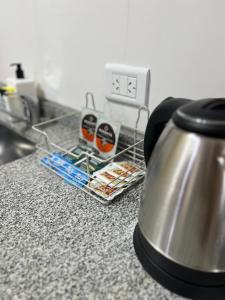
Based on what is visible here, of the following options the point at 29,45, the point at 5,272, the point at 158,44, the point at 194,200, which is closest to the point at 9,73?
the point at 29,45

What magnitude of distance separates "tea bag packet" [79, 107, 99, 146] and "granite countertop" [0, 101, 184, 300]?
0.18 metres

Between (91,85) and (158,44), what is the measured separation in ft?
0.86

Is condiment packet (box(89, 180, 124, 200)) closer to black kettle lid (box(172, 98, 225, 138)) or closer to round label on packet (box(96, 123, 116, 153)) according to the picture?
round label on packet (box(96, 123, 116, 153))

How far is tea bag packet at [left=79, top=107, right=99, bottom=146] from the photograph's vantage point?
688mm

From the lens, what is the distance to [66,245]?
0.42m

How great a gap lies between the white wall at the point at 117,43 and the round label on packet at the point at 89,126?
7 cm

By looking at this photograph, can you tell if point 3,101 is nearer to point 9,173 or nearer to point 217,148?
point 9,173

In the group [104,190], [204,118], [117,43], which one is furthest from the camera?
[117,43]

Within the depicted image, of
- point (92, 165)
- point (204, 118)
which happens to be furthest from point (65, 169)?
point (204, 118)

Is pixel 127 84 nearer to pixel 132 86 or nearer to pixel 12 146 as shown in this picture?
pixel 132 86

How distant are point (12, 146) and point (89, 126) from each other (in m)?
0.33

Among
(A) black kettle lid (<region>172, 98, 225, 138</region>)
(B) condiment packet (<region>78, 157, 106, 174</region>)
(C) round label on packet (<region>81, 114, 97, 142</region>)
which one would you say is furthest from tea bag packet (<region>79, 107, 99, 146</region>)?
(A) black kettle lid (<region>172, 98, 225, 138</region>)

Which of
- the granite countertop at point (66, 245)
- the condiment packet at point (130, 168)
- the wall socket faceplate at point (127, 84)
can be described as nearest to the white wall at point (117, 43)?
the wall socket faceplate at point (127, 84)

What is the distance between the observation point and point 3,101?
2.88ft
